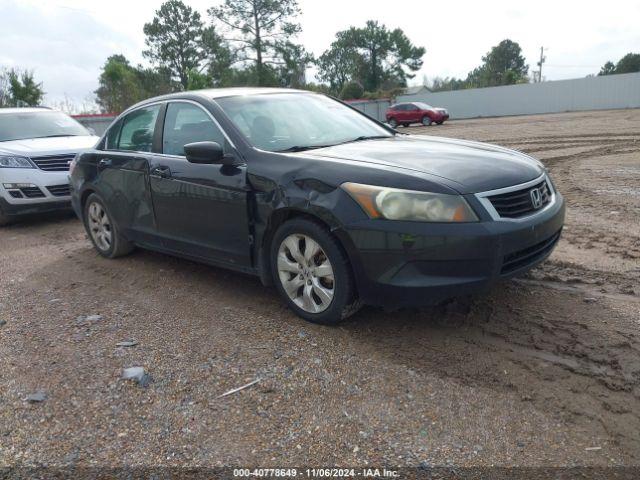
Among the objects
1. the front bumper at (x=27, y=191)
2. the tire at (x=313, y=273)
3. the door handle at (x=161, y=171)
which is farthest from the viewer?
the front bumper at (x=27, y=191)

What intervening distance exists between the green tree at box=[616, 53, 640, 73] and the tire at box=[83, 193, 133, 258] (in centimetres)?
7468

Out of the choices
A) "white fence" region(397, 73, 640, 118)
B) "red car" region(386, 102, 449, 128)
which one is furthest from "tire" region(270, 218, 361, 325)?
"white fence" region(397, 73, 640, 118)

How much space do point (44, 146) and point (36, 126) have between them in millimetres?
1193

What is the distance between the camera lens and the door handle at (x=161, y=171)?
175 inches

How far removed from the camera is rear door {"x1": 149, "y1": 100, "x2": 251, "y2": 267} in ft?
12.9

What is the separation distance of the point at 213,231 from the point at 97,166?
2.01 metres

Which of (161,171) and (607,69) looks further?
(607,69)

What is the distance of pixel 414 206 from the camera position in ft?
10.4

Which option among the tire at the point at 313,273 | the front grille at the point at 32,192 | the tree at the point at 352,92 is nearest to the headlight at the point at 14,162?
the front grille at the point at 32,192

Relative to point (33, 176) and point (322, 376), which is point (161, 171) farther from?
point (33, 176)

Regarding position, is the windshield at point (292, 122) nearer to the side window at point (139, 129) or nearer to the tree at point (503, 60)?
the side window at point (139, 129)

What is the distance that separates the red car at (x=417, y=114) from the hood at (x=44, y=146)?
88.8 feet

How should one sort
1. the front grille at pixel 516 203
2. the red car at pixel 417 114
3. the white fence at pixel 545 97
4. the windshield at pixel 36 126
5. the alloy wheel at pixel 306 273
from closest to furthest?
the front grille at pixel 516 203 < the alloy wheel at pixel 306 273 < the windshield at pixel 36 126 < the red car at pixel 417 114 < the white fence at pixel 545 97

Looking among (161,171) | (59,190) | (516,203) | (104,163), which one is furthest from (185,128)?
(59,190)
